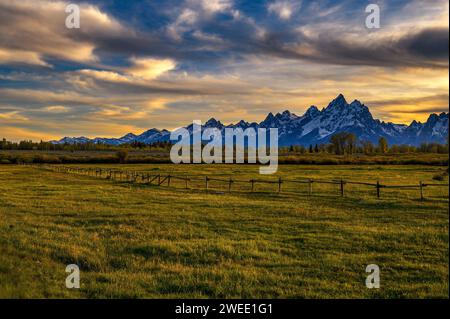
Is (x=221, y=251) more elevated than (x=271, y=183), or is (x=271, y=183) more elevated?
(x=271, y=183)

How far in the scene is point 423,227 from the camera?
19297 mm

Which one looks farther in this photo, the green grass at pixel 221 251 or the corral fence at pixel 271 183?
the corral fence at pixel 271 183

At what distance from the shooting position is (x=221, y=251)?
13.9m

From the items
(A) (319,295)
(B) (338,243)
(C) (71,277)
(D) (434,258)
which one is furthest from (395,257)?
(C) (71,277)

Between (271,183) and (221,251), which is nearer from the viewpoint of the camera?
(221,251)

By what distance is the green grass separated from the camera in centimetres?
1005

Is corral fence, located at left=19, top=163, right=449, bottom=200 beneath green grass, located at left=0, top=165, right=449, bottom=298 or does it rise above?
above

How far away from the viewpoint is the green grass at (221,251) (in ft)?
33.0

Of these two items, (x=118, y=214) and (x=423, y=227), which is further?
(x=118, y=214)

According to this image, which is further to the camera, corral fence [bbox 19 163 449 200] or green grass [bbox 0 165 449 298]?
corral fence [bbox 19 163 449 200]

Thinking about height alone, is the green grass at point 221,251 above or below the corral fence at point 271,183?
below

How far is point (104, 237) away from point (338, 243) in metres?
9.10
